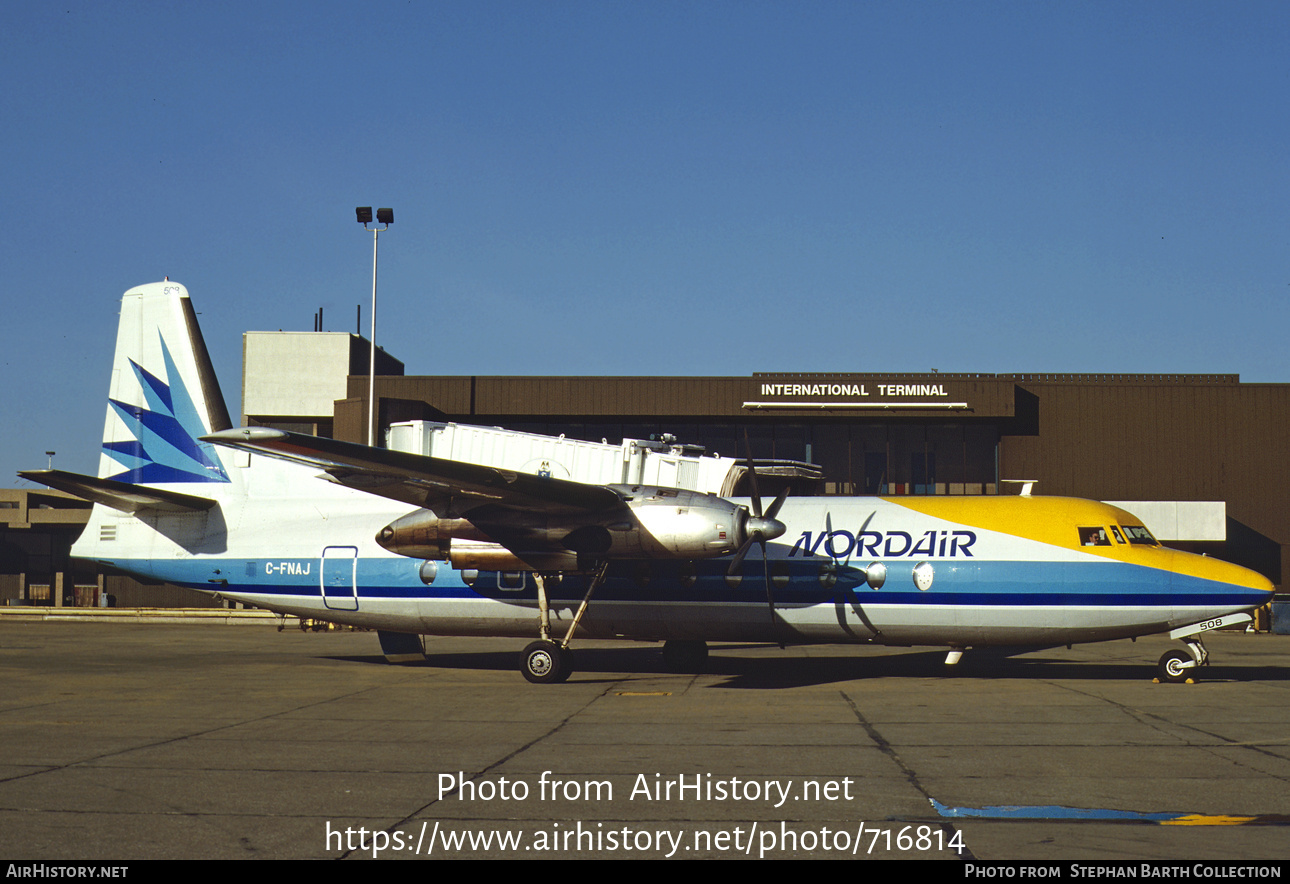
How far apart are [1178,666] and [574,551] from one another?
1194cm

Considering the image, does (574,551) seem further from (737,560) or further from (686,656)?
(686,656)

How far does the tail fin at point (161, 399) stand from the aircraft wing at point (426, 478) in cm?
530

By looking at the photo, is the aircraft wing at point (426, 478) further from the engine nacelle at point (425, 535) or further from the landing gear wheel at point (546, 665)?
the landing gear wheel at point (546, 665)

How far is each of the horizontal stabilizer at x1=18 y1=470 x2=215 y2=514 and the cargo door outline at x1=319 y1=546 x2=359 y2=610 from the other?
326 cm

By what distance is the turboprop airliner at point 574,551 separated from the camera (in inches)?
762

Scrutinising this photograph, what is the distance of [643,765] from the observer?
11.4 metres

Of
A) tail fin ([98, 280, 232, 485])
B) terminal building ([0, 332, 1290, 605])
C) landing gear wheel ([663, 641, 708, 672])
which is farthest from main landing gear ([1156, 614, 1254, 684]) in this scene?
terminal building ([0, 332, 1290, 605])

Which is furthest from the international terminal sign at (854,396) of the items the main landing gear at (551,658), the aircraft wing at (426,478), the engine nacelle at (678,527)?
the aircraft wing at (426,478)

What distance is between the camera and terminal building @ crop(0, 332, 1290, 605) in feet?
152

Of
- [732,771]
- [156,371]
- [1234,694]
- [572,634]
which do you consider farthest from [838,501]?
[156,371]

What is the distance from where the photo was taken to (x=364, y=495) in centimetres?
2377

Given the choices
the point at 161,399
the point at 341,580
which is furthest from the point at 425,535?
the point at 161,399

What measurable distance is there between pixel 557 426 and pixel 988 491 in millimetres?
20754
